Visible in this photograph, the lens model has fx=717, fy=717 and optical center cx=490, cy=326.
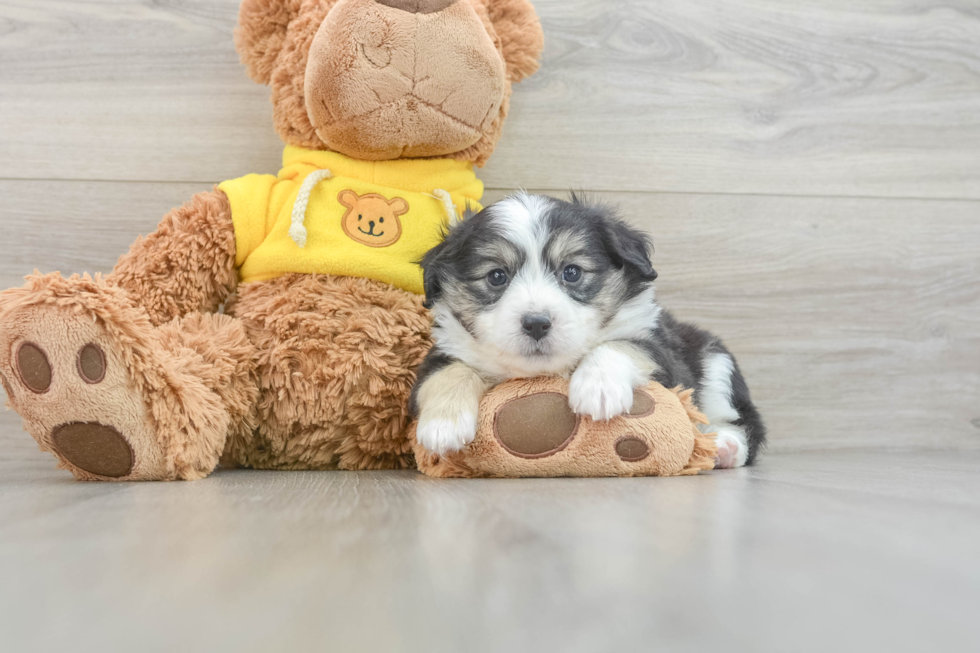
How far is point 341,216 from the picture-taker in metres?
2.00

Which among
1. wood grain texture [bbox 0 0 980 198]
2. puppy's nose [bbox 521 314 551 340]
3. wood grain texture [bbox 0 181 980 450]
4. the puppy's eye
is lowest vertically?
wood grain texture [bbox 0 181 980 450]

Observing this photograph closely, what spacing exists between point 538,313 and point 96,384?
0.94 metres

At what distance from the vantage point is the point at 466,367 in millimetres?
1784

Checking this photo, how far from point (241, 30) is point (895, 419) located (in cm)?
262

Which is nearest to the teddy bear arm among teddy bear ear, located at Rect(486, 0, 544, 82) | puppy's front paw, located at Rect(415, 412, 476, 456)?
puppy's front paw, located at Rect(415, 412, 476, 456)

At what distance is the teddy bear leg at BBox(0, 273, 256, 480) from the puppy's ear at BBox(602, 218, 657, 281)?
1052mm

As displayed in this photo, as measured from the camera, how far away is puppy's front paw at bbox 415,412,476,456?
1.56 meters

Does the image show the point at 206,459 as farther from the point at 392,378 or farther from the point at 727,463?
the point at 727,463

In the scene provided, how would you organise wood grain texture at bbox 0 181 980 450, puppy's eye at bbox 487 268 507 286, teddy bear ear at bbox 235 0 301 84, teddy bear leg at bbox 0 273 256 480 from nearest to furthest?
1. teddy bear leg at bbox 0 273 256 480
2. puppy's eye at bbox 487 268 507 286
3. teddy bear ear at bbox 235 0 301 84
4. wood grain texture at bbox 0 181 980 450

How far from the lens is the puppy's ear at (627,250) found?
69.7 inches

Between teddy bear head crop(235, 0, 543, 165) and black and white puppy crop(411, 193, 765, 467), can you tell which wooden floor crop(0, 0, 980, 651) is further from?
teddy bear head crop(235, 0, 543, 165)

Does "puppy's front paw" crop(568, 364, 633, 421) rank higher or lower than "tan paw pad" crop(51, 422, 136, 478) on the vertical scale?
higher

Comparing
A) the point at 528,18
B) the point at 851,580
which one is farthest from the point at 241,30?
the point at 851,580

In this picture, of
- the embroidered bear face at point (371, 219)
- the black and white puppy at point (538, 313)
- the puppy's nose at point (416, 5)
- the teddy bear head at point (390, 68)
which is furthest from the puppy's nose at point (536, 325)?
the puppy's nose at point (416, 5)
